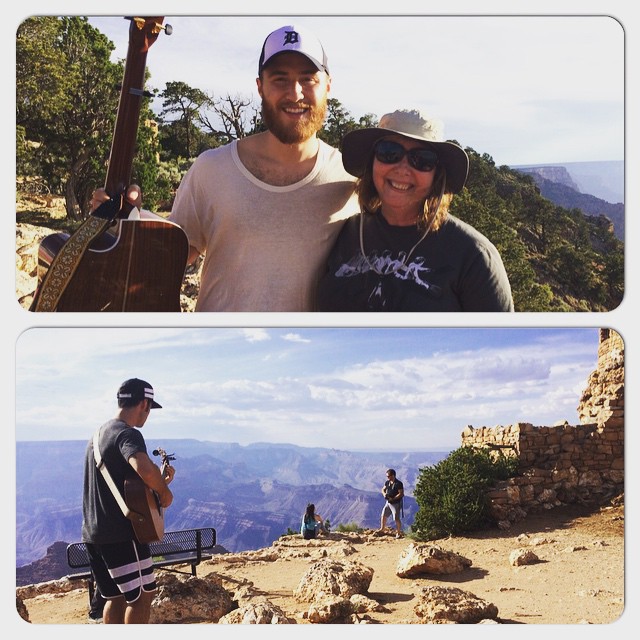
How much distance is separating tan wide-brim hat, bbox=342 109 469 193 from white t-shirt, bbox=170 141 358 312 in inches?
2.4

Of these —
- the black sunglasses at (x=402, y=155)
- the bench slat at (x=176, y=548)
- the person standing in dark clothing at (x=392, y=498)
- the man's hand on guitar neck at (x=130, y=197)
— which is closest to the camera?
the black sunglasses at (x=402, y=155)

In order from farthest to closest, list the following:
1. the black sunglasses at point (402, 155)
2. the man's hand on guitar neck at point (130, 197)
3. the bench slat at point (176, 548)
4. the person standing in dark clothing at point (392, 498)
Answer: the person standing in dark clothing at point (392, 498) → the bench slat at point (176, 548) → the man's hand on guitar neck at point (130, 197) → the black sunglasses at point (402, 155)

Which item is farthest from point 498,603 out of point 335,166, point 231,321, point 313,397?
point 335,166

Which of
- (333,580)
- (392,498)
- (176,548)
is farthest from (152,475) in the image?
(392,498)

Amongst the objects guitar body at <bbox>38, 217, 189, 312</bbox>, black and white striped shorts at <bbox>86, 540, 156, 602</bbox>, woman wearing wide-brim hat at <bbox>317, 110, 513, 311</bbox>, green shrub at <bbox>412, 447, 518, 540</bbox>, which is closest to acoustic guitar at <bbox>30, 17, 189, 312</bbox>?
guitar body at <bbox>38, 217, 189, 312</bbox>

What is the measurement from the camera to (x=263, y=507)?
394cm

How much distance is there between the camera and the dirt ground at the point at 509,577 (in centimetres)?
387

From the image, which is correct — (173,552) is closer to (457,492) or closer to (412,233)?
(457,492)

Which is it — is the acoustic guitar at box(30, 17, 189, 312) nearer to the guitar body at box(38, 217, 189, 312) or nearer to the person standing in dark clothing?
the guitar body at box(38, 217, 189, 312)

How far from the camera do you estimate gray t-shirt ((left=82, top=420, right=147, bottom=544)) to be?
381 centimetres

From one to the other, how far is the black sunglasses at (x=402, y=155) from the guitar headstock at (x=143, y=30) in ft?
2.68

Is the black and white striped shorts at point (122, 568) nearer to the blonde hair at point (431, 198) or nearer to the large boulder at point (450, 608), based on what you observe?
the large boulder at point (450, 608)

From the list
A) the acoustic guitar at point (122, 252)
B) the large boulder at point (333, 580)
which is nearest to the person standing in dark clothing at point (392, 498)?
the large boulder at point (333, 580)

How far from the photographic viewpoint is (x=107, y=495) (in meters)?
3.80
